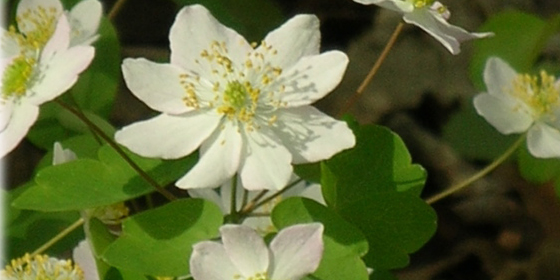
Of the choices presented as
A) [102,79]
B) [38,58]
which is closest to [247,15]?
[102,79]

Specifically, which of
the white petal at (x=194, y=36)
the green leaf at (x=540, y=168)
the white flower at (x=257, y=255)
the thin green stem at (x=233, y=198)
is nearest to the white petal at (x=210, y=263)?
the white flower at (x=257, y=255)

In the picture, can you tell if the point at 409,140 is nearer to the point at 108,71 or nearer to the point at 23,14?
the point at 108,71

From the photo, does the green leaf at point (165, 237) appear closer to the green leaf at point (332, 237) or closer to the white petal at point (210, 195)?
the green leaf at point (332, 237)

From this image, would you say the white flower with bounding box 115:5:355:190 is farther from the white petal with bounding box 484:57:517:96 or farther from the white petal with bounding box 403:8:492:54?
the white petal with bounding box 484:57:517:96

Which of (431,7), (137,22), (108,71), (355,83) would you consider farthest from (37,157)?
(431,7)

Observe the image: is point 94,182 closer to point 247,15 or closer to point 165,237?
point 165,237

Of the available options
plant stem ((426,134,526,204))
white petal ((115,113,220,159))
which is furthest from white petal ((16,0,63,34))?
plant stem ((426,134,526,204))
